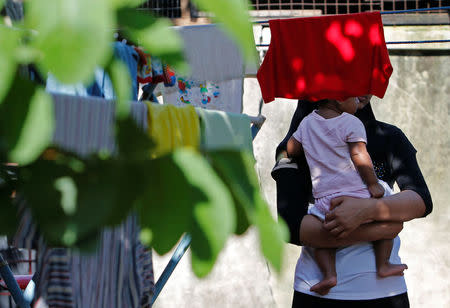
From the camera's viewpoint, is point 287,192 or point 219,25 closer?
point 219,25

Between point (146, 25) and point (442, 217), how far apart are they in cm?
475

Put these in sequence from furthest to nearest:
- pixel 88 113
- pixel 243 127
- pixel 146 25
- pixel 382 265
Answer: pixel 382 265 → pixel 243 127 → pixel 88 113 → pixel 146 25

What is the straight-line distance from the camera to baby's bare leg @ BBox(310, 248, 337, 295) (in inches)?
86.7

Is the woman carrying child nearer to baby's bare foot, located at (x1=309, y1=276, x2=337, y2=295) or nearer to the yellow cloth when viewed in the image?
baby's bare foot, located at (x1=309, y1=276, x2=337, y2=295)

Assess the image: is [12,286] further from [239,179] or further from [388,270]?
[239,179]

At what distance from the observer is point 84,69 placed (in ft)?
1.33

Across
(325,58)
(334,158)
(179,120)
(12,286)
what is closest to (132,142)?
(179,120)

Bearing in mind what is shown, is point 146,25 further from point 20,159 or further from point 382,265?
point 382,265

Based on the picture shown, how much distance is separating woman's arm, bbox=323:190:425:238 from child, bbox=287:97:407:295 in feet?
0.35

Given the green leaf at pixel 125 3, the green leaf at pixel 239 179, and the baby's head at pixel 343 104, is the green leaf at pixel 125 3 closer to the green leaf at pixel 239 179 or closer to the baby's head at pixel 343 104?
the green leaf at pixel 239 179

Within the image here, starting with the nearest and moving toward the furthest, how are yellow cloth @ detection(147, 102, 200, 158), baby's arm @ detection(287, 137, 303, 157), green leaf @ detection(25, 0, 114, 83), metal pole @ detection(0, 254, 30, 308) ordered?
green leaf @ detection(25, 0, 114, 83), yellow cloth @ detection(147, 102, 200, 158), metal pole @ detection(0, 254, 30, 308), baby's arm @ detection(287, 137, 303, 157)

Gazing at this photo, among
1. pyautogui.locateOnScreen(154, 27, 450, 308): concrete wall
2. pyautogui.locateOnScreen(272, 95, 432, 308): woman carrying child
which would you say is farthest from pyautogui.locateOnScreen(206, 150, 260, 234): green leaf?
pyautogui.locateOnScreen(154, 27, 450, 308): concrete wall

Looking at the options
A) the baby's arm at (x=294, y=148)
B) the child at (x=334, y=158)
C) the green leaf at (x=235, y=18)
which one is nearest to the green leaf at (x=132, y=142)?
the green leaf at (x=235, y=18)

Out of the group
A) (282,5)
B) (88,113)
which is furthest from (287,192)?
(282,5)
